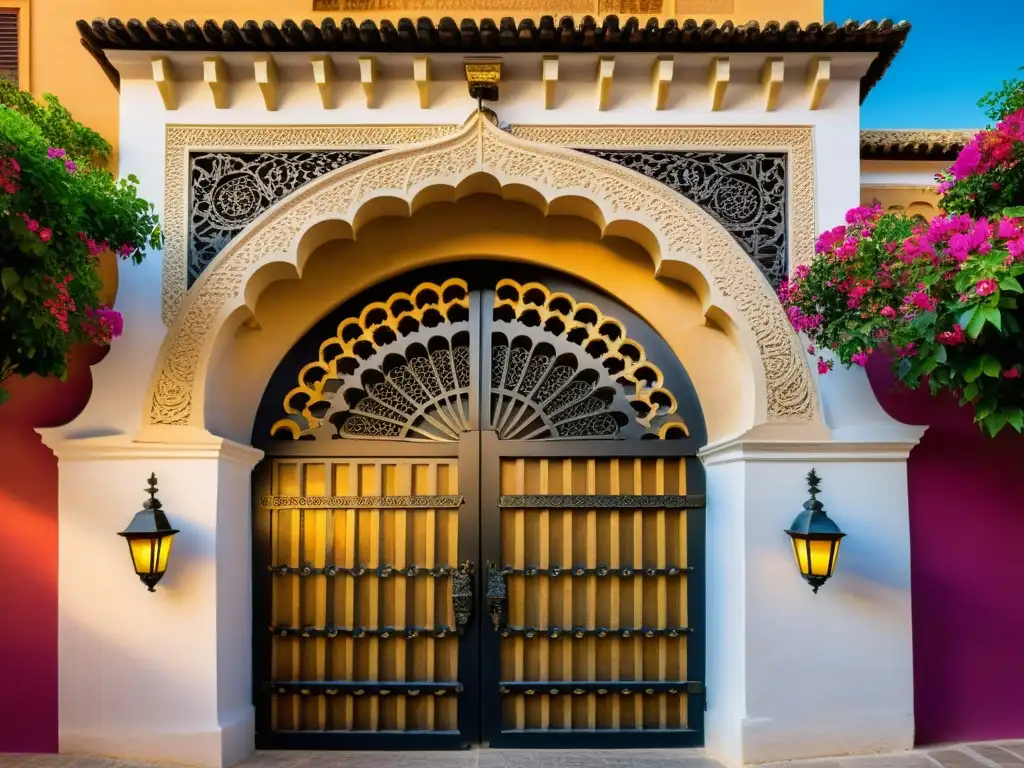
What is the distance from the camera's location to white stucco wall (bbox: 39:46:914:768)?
3.56 meters

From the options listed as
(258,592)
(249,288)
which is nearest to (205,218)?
(249,288)

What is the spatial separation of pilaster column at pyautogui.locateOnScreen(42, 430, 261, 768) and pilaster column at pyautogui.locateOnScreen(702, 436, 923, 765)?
2.49m

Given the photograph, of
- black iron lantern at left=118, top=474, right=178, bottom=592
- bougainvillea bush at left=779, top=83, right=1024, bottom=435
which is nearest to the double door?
black iron lantern at left=118, top=474, right=178, bottom=592

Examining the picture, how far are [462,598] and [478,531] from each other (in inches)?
14.0

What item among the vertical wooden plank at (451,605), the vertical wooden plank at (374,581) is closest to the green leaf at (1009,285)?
the vertical wooden plank at (451,605)

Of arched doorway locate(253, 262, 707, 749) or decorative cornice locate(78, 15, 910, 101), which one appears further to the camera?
arched doorway locate(253, 262, 707, 749)

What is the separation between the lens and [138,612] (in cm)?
357

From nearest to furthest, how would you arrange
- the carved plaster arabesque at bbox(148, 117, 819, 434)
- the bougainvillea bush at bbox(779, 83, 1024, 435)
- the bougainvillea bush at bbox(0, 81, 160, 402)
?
1. the bougainvillea bush at bbox(779, 83, 1024, 435)
2. the bougainvillea bush at bbox(0, 81, 160, 402)
3. the carved plaster arabesque at bbox(148, 117, 819, 434)

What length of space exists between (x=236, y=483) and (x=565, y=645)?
75.6 inches

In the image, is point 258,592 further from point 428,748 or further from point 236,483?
point 428,748

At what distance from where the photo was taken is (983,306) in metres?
2.71

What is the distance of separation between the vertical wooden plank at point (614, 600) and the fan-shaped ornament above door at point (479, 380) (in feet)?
1.30

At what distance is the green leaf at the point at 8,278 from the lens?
2821mm

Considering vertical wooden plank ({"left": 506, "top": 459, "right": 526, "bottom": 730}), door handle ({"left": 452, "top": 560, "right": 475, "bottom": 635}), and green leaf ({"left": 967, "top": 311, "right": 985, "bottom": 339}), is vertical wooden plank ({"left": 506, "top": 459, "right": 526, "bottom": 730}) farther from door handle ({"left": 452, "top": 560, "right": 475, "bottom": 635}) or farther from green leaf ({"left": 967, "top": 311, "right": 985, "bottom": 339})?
green leaf ({"left": 967, "top": 311, "right": 985, "bottom": 339})
